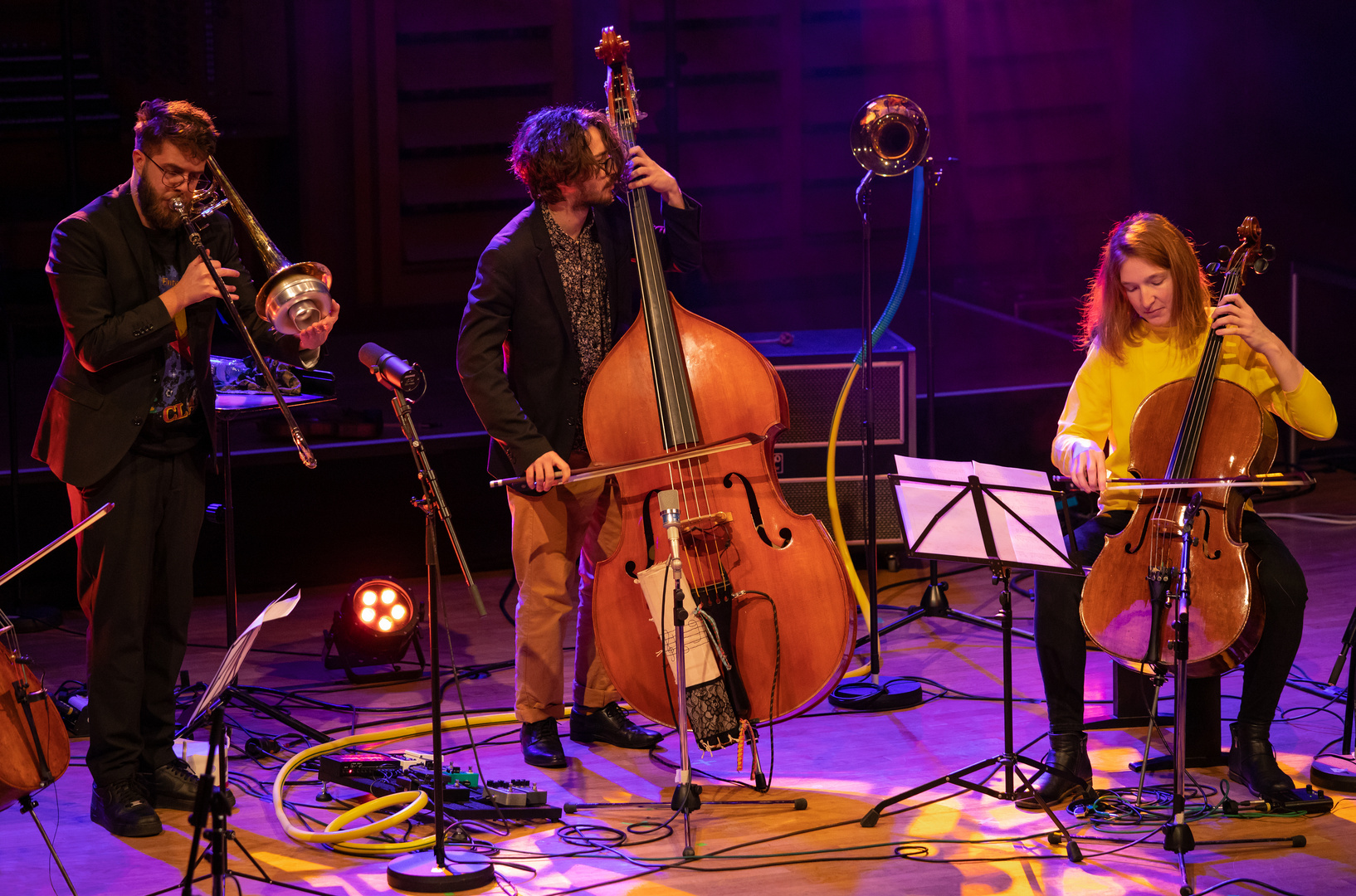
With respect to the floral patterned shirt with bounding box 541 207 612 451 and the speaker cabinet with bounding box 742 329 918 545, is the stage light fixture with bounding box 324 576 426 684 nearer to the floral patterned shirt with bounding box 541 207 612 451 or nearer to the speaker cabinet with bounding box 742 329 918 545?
the floral patterned shirt with bounding box 541 207 612 451

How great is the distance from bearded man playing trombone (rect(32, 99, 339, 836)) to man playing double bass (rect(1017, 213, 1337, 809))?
1.80 m

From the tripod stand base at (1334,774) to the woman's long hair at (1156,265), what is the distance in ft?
3.38

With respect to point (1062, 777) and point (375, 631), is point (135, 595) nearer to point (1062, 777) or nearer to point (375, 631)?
point (375, 631)

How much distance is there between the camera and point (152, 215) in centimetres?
309

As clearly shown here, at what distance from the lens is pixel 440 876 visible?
2875 millimetres

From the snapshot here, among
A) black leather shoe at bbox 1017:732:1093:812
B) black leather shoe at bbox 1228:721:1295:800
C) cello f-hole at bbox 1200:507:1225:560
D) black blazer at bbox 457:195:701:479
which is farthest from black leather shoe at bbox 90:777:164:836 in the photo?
black leather shoe at bbox 1228:721:1295:800

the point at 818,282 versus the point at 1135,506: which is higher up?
the point at 818,282

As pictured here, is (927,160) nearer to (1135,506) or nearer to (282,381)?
(1135,506)

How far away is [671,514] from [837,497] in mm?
2061

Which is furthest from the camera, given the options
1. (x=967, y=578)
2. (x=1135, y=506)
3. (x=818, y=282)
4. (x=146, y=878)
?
(x=818, y=282)

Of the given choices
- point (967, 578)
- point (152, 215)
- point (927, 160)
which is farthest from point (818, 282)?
point (152, 215)

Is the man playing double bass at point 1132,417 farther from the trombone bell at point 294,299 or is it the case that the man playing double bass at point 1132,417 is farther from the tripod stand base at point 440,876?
the trombone bell at point 294,299

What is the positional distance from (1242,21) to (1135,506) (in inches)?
169

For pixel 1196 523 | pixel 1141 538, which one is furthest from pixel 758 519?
pixel 1196 523
